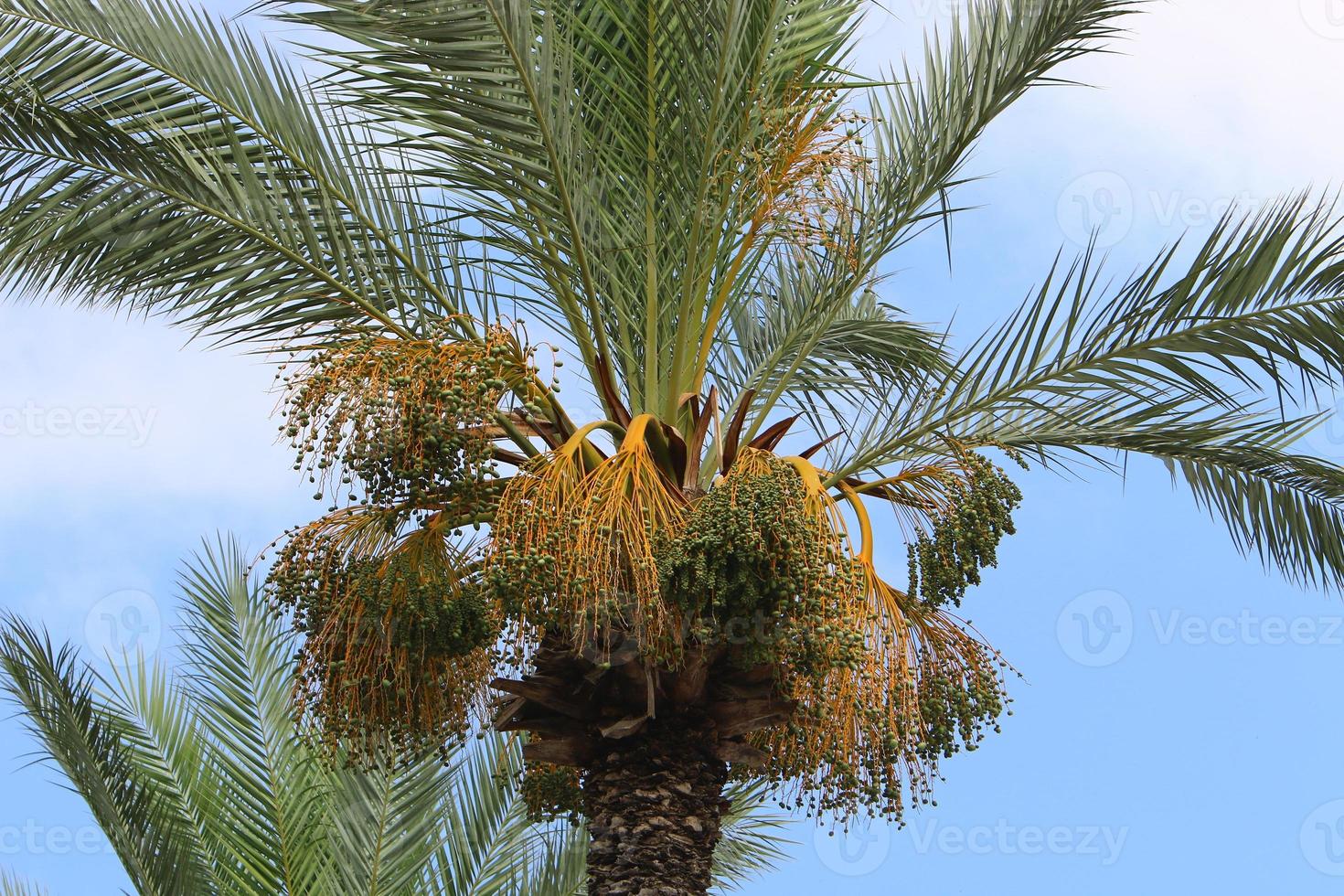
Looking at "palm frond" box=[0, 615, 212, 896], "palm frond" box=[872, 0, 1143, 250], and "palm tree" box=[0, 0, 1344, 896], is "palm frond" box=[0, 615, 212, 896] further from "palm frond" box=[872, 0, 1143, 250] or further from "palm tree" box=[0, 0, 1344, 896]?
"palm frond" box=[872, 0, 1143, 250]

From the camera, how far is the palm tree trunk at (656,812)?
614cm

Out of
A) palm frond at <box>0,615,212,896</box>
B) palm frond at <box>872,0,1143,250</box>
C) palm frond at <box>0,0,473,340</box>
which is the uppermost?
palm frond at <box>872,0,1143,250</box>

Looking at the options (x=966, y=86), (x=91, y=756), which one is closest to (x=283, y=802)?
(x=91, y=756)

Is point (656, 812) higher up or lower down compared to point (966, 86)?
lower down

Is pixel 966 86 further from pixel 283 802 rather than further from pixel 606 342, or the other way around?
pixel 283 802

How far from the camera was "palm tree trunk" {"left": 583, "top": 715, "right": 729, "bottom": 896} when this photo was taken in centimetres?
614

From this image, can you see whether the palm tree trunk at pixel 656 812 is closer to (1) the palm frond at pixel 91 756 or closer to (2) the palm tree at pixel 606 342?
(2) the palm tree at pixel 606 342

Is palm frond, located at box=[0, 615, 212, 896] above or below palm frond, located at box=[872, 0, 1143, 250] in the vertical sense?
below

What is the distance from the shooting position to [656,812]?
244 inches

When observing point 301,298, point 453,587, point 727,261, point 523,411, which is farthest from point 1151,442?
point 301,298

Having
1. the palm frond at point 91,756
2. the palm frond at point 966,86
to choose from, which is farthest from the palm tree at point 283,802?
the palm frond at point 966,86

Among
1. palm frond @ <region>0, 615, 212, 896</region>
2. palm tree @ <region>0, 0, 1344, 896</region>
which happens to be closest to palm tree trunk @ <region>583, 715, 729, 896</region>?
palm tree @ <region>0, 0, 1344, 896</region>

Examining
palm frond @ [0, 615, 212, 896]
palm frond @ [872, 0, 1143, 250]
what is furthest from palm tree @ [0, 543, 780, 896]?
palm frond @ [872, 0, 1143, 250]

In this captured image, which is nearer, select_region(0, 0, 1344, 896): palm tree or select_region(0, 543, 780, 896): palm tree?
select_region(0, 0, 1344, 896): palm tree
